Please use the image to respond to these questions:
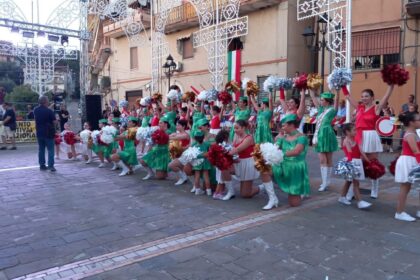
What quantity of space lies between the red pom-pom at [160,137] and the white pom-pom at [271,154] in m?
2.86

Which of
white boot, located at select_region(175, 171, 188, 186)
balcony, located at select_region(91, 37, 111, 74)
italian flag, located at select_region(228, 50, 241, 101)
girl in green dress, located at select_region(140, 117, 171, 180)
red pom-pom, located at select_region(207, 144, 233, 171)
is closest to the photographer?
red pom-pom, located at select_region(207, 144, 233, 171)

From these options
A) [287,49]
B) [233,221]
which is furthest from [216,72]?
[233,221]

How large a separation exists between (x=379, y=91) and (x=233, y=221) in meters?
11.8

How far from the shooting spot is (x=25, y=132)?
722 inches

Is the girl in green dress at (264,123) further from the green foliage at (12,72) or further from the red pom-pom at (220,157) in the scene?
the green foliage at (12,72)

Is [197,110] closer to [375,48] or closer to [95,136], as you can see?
[95,136]

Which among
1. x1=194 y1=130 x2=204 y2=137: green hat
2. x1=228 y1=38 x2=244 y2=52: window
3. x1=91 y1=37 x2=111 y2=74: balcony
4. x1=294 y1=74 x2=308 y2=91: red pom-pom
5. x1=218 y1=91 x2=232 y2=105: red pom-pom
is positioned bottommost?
x1=194 y1=130 x2=204 y2=137: green hat

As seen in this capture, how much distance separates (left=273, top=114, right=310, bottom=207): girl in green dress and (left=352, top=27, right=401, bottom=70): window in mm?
10715

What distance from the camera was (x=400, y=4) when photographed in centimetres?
1421

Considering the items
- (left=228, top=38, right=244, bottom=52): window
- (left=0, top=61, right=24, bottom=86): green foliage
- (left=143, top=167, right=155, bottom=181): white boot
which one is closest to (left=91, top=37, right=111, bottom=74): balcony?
(left=228, top=38, right=244, bottom=52): window

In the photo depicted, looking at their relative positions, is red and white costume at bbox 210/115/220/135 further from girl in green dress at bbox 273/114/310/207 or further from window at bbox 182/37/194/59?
window at bbox 182/37/194/59

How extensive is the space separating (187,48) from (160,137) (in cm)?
1658

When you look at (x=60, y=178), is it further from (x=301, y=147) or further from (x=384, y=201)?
(x=384, y=201)

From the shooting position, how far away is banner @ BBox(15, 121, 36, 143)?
714 inches
